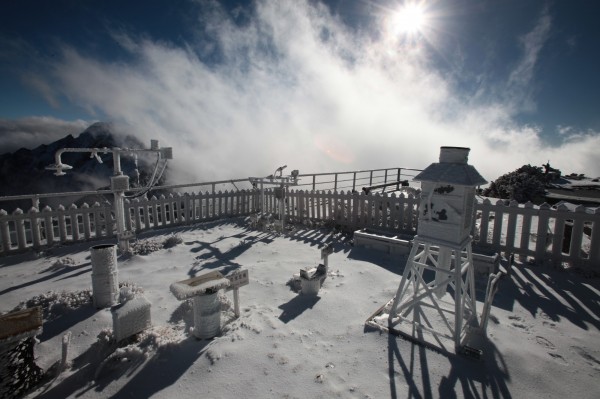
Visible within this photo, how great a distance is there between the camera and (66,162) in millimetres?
33344

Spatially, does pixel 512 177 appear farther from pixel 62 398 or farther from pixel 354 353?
pixel 62 398

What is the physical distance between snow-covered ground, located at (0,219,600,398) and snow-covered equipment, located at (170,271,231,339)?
13 centimetres

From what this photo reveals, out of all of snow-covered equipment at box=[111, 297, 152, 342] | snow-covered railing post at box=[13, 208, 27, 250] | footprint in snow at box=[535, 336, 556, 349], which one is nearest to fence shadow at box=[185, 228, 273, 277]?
snow-covered equipment at box=[111, 297, 152, 342]

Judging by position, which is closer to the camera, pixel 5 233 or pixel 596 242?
pixel 596 242

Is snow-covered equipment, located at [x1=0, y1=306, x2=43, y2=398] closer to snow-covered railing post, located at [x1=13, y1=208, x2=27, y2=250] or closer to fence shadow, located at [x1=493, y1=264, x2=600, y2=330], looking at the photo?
snow-covered railing post, located at [x1=13, y1=208, x2=27, y2=250]

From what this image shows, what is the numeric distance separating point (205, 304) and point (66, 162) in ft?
129

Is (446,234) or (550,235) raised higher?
(446,234)

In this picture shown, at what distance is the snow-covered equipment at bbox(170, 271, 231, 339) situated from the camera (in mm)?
3545

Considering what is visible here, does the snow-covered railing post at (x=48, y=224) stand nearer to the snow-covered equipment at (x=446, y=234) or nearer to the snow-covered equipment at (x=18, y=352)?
the snow-covered equipment at (x=18, y=352)

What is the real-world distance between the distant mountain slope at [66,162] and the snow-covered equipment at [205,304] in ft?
103

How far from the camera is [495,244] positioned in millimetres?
7035

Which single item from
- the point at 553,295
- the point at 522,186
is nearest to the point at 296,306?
the point at 553,295

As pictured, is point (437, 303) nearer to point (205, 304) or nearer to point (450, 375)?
point (450, 375)

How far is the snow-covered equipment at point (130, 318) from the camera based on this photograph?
11.6ft
